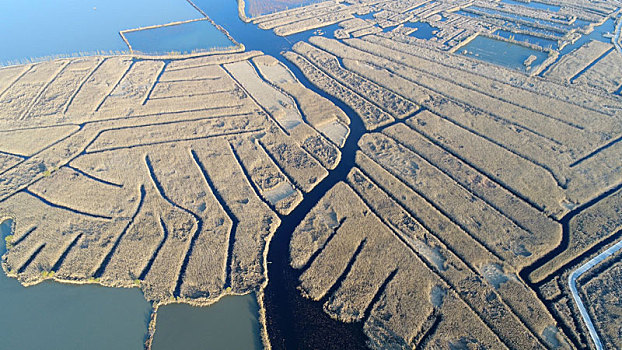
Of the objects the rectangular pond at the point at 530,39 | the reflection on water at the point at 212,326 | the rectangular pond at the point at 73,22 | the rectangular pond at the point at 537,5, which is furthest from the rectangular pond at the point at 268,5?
the reflection on water at the point at 212,326

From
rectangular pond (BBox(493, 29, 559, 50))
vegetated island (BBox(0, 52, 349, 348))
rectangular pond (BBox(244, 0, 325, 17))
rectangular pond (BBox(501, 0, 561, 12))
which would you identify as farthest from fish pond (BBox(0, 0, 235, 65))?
rectangular pond (BBox(501, 0, 561, 12))

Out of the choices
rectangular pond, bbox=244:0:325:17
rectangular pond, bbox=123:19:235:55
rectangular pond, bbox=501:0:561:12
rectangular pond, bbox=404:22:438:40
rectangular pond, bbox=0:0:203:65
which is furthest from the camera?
rectangular pond, bbox=244:0:325:17

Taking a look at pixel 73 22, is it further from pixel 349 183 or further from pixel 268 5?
pixel 349 183

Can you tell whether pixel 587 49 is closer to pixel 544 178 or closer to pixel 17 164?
pixel 544 178

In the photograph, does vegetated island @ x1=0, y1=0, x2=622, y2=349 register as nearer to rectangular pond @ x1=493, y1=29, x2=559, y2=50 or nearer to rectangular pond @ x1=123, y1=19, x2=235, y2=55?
rectangular pond @ x1=493, y1=29, x2=559, y2=50

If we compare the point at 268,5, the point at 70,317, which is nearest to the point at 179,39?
the point at 268,5

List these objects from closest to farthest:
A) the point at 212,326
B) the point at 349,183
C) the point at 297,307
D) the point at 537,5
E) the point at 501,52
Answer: the point at 212,326 → the point at 297,307 → the point at 349,183 → the point at 501,52 → the point at 537,5

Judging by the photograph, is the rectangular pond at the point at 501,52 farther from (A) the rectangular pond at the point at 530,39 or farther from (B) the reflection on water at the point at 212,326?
(B) the reflection on water at the point at 212,326

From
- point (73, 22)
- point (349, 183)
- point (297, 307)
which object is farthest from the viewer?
point (73, 22)
